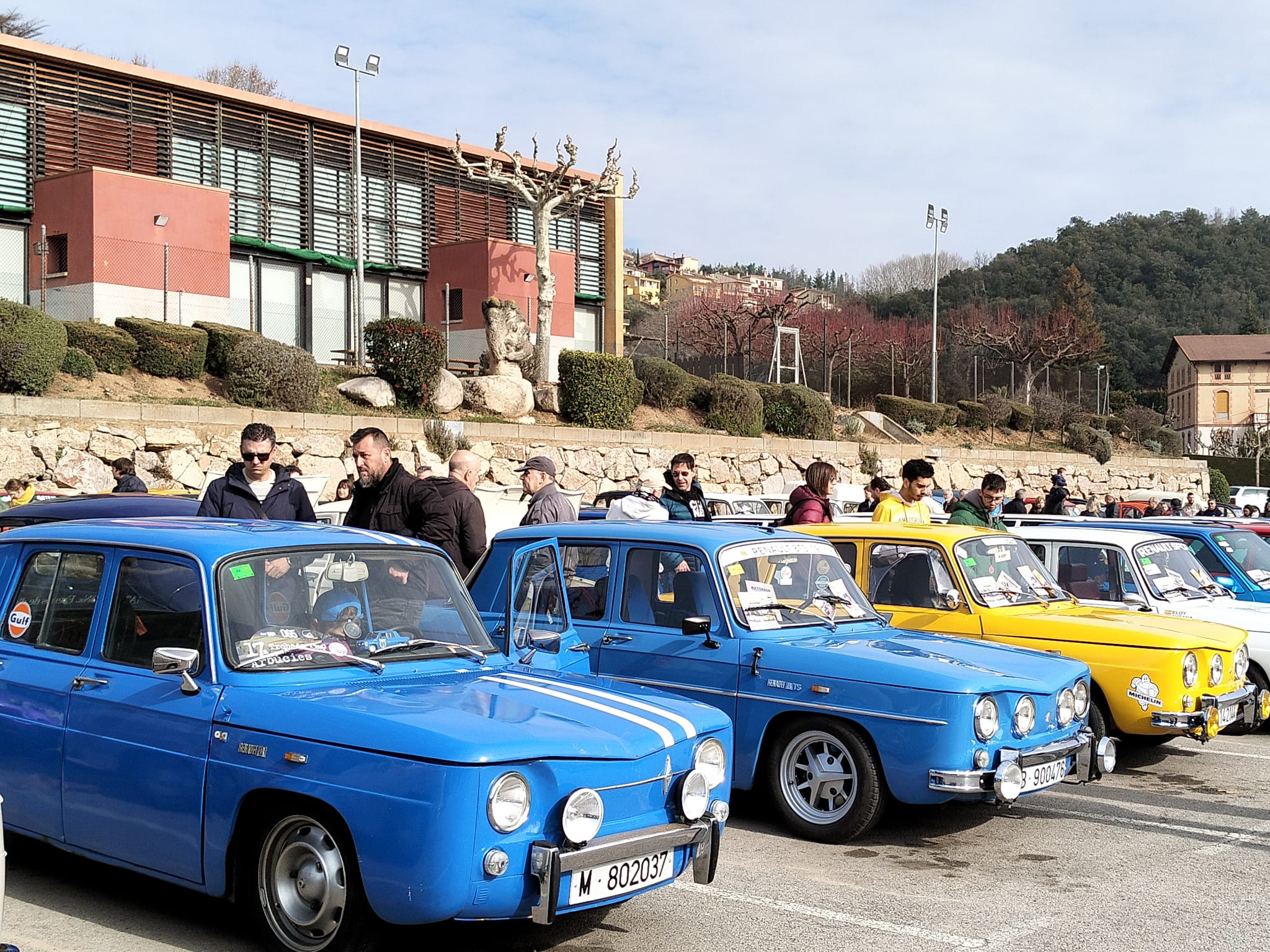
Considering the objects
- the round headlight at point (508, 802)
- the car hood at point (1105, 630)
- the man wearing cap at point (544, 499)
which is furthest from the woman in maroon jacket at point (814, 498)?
the round headlight at point (508, 802)

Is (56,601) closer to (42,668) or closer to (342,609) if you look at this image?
(42,668)

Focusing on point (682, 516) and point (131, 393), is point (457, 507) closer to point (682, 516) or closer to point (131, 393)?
point (682, 516)

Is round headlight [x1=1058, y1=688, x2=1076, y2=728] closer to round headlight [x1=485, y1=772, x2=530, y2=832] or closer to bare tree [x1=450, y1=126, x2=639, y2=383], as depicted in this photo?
round headlight [x1=485, y1=772, x2=530, y2=832]

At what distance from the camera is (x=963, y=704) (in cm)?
618

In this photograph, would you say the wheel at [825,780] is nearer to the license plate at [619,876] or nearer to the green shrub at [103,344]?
the license plate at [619,876]

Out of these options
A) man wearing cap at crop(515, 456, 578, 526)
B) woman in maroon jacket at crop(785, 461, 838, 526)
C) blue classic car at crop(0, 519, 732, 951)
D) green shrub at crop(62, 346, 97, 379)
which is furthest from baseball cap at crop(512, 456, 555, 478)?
green shrub at crop(62, 346, 97, 379)

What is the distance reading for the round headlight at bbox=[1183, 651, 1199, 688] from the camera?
7902 millimetres

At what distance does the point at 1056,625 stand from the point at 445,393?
18547 millimetres

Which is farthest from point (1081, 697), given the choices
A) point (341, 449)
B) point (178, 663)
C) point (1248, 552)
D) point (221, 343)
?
point (221, 343)

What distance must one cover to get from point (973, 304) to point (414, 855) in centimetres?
9386

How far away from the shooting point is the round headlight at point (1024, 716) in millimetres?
6457

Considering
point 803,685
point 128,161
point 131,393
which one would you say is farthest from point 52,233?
point 803,685

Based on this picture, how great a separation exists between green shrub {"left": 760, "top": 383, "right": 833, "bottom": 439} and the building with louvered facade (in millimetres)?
6031

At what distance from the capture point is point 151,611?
500 cm
